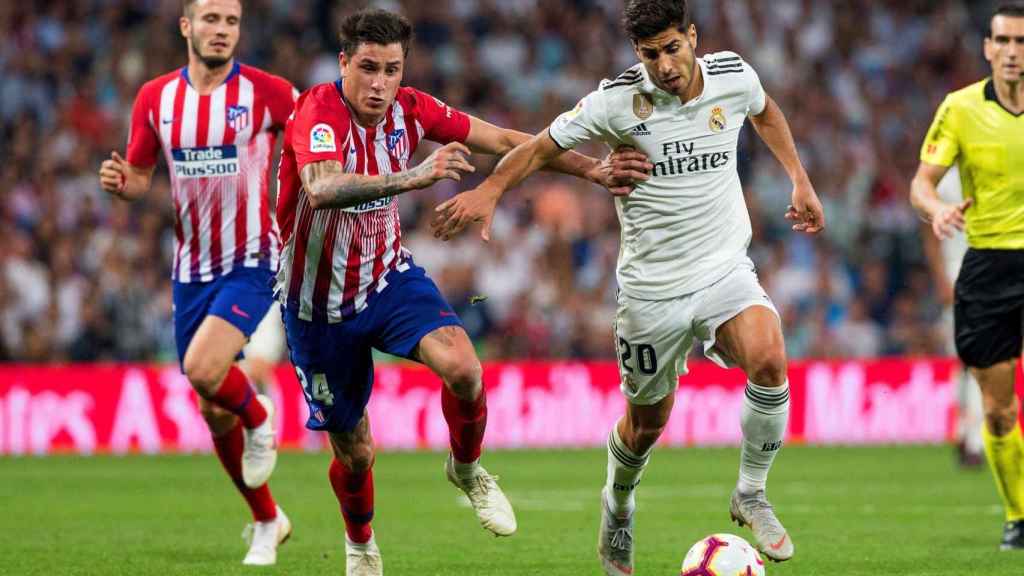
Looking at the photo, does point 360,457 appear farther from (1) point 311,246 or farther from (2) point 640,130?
(2) point 640,130

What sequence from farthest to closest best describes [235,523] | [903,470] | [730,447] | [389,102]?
[730,447] → [903,470] → [235,523] → [389,102]

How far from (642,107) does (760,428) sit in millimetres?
1503

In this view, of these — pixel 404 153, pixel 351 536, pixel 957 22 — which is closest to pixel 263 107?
pixel 404 153

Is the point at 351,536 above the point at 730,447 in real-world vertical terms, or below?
above

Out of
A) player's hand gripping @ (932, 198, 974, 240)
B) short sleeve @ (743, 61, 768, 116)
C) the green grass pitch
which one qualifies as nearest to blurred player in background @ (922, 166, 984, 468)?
the green grass pitch

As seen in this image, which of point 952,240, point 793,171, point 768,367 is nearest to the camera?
A: point 768,367

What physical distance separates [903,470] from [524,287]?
5.56 m

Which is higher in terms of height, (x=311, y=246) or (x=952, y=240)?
(x=311, y=246)

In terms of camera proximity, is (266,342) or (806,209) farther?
(266,342)

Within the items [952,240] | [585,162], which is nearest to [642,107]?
[585,162]

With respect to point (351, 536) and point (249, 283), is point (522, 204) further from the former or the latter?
point (351, 536)

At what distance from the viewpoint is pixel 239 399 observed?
8.51 m

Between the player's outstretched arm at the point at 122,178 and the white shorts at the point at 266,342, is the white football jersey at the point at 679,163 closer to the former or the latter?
the player's outstretched arm at the point at 122,178

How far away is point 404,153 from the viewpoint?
7125mm
